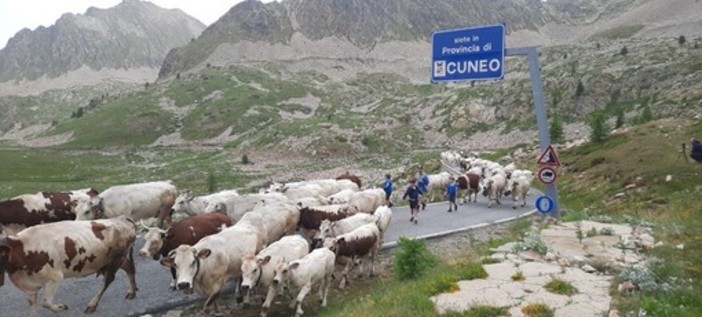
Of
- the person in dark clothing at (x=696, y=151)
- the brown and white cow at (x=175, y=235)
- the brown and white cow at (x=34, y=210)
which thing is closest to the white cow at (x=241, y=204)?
the brown and white cow at (x=175, y=235)

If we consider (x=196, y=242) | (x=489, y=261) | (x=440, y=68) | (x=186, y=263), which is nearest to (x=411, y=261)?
(x=489, y=261)

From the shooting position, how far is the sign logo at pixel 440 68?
65.5ft

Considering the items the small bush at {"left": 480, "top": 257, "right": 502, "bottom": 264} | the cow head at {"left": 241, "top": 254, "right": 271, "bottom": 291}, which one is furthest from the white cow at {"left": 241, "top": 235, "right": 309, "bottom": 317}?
the small bush at {"left": 480, "top": 257, "right": 502, "bottom": 264}

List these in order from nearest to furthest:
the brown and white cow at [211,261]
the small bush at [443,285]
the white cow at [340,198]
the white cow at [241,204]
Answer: the small bush at [443,285]
the brown and white cow at [211,261]
the white cow at [241,204]
the white cow at [340,198]

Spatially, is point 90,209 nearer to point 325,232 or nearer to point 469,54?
point 325,232

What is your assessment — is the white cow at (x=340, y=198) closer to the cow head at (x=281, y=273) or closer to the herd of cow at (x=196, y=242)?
the herd of cow at (x=196, y=242)

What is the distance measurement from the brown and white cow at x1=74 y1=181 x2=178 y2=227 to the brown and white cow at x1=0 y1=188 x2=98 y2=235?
2.42 feet

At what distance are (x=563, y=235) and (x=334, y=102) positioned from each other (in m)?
150

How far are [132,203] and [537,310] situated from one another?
58.5 feet

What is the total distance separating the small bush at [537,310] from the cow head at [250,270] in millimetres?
6868

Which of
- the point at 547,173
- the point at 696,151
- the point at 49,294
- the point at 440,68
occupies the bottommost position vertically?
the point at 49,294

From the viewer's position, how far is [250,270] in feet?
42.7

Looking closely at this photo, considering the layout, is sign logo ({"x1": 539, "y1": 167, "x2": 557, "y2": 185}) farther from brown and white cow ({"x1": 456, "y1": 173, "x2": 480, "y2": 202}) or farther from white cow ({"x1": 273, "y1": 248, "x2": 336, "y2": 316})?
Result: brown and white cow ({"x1": 456, "y1": 173, "x2": 480, "y2": 202})

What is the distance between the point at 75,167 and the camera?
3342 inches
